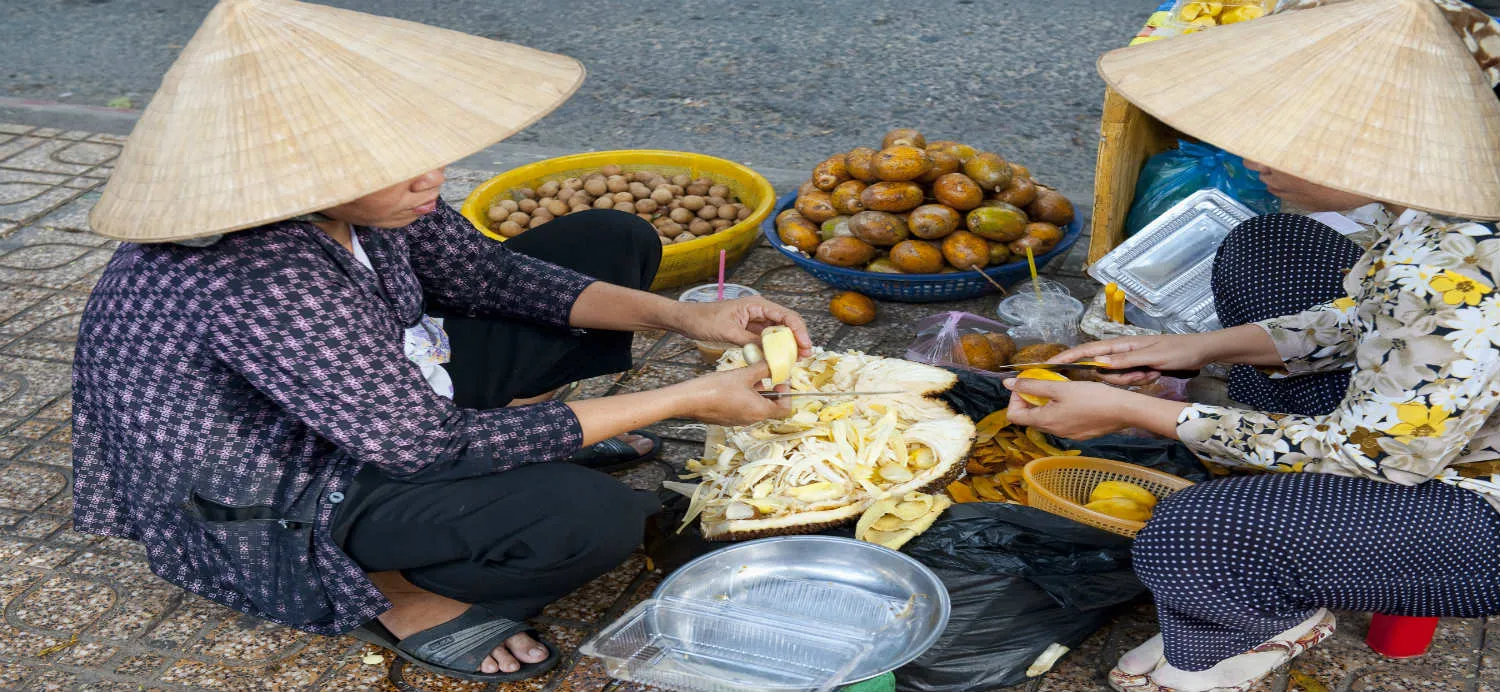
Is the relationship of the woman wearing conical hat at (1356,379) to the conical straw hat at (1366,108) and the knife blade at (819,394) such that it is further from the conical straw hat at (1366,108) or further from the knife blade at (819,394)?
the knife blade at (819,394)

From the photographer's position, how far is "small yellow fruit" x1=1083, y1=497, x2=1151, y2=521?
2.24 m

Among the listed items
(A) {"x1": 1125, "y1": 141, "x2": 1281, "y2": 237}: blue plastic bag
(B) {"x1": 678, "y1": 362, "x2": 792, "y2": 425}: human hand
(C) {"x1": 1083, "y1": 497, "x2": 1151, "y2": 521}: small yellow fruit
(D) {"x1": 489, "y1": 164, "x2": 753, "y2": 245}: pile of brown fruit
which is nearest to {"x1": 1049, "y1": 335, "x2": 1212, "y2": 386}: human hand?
(C) {"x1": 1083, "y1": 497, "x2": 1151, "y2": 521}: small yellow fruit

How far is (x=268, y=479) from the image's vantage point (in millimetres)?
1977

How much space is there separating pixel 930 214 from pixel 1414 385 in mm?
1674

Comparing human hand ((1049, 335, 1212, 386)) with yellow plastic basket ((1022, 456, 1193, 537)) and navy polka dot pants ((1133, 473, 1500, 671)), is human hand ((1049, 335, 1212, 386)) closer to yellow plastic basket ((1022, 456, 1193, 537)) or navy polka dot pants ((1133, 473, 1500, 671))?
yellow plastic basket ((1022, 456, 1193, 537))

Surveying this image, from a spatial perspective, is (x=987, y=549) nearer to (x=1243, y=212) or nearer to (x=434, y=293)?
(x=434, y=293)

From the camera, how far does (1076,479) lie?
8.00 ft

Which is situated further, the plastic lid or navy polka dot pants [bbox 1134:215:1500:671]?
the plastic lid

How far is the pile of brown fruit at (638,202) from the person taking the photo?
373 centimetres

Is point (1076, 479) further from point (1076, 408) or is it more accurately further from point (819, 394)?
point (819, 394)

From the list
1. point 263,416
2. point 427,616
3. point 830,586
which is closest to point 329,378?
point 263,416

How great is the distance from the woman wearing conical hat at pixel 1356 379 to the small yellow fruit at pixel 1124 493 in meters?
0.24

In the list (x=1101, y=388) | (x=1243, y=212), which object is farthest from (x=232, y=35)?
(x=1243, y=212)

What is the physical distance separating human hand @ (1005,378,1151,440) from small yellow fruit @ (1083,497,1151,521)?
0.51 ft
